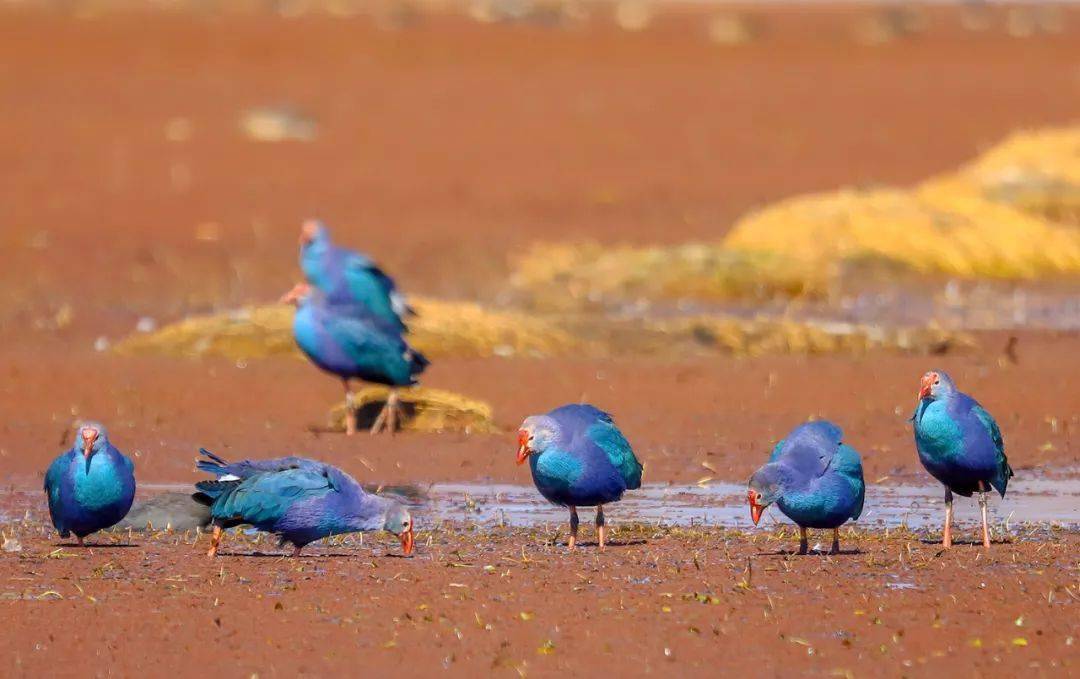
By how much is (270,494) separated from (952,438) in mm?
3250

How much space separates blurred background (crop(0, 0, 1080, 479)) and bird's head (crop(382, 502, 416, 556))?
3143mm

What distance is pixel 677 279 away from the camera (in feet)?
72.3

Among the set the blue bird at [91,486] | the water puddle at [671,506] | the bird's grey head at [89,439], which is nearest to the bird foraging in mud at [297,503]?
the blue bird at [91,486]

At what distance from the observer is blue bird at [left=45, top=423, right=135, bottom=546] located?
9.96 meters

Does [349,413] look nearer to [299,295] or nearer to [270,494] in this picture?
[299,295]

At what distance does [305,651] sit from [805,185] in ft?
72.9

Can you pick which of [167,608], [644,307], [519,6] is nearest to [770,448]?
[167,608]

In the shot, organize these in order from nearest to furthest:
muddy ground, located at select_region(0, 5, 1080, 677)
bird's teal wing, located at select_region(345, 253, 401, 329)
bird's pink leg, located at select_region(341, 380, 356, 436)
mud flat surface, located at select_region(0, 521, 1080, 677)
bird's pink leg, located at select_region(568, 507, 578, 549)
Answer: mud flat surface, located at select_region(0, 521, 1080, 677), muddy ground, located at select_region(0, 5, 1080, 677), bird's pink leg, located at select_region(568, 507, 578, 549), bird's pink leg, located at select_region(341, 380, 356, 436), bird's teal wing, located at select_region(345, 253, 401, 329)

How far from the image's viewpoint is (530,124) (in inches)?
1320

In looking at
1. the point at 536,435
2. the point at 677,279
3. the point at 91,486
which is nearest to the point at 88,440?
the point at 91,486

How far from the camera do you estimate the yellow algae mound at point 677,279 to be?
21.8m

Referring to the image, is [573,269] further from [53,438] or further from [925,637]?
[925,637]

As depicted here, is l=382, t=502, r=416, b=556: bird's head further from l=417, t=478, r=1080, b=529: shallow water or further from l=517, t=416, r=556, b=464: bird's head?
l=417, t=478, r=1080, b=529: shallow water

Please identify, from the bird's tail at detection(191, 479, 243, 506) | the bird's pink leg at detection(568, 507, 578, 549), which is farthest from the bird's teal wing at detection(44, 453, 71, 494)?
the bird's pink leg at detection(568, 507, 578, 549)
